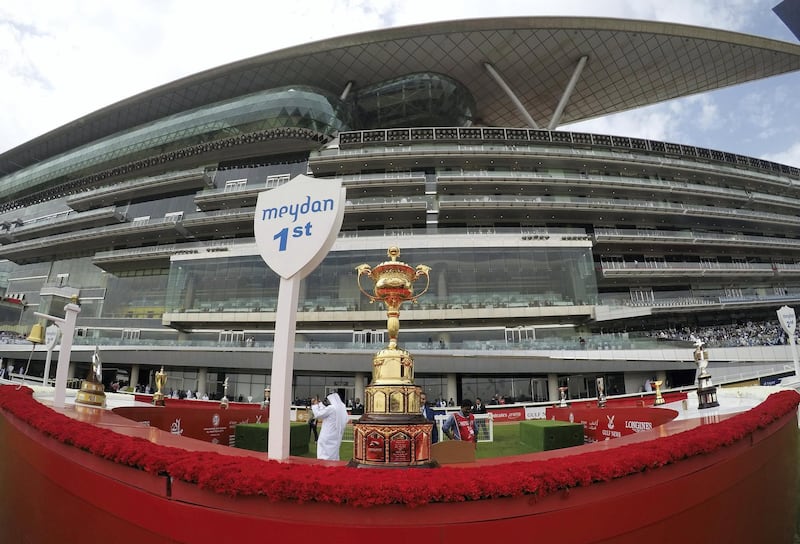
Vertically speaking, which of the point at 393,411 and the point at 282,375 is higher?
the point at 282,375

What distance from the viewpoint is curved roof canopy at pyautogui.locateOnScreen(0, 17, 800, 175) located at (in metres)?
47.0

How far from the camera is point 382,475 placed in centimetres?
253

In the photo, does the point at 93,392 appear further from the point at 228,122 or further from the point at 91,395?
the point at 228,122

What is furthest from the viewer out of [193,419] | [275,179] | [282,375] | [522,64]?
[522,64]

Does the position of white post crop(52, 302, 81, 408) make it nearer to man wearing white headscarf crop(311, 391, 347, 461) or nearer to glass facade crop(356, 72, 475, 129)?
man wearing white headscarf crop(311, 391, 347, 461)

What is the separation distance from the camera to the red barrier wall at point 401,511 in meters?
2.31

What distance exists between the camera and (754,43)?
167 feet

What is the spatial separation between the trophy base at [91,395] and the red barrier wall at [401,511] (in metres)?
6.23

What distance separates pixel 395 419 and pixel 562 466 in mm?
1956

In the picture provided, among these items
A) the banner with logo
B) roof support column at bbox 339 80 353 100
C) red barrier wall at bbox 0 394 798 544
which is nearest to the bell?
red barrier wall at bbox 0 394 798 544

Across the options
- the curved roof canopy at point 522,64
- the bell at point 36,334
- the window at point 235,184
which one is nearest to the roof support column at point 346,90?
the curved roof canopy at point 522,64

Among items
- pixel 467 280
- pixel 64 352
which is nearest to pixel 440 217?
pixel 467 280

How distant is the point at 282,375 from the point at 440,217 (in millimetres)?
39042

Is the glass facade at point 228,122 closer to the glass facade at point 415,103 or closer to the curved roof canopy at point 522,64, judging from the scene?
the glass facade at point 415,103
